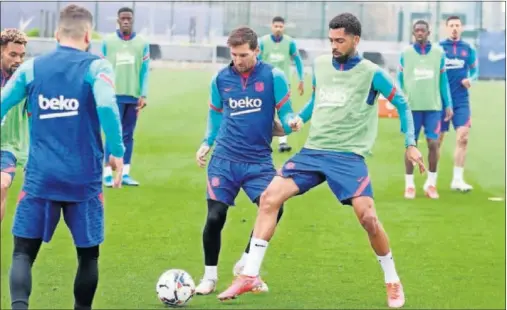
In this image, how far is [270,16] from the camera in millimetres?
46094

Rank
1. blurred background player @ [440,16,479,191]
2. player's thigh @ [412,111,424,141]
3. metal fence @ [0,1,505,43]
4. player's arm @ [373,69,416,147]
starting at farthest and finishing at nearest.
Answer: metal fence @ [0,1,505,43] → blurred background player @ [440,16,479,191] → player's thigh @ [412,111,424,141] → player's arm @ [373,69,416,147]

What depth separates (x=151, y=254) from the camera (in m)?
9.97

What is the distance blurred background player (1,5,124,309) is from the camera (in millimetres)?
6809

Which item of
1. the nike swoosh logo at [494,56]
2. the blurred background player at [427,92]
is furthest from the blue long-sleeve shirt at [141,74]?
the nike swoosh logo at [494,56]

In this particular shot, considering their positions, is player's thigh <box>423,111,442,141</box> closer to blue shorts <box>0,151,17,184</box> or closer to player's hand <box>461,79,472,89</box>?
player's hand <box>461,79,472,89</box>

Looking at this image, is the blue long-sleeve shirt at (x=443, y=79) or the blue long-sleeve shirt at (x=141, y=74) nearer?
the blue long-sleeve shirt at (x=443, y=79)

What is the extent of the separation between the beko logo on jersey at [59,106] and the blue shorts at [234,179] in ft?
6.68

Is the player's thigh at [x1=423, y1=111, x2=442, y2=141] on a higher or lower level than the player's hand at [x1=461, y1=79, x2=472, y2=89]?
lower

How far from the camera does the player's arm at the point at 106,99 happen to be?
6730 millimetres

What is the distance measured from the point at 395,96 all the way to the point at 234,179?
139 centimetres

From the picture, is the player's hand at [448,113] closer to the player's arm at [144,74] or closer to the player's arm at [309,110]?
the player's arm at [144,74]

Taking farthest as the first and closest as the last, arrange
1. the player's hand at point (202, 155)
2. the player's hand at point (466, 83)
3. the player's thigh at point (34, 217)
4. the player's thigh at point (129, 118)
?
the player's hand at point (466, 83) < the player's thigh at point (129, 118) < the player's hand at point (202, 155) < the player's thigh at point (34, 217)

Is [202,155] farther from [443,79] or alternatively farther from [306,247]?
[443,79]

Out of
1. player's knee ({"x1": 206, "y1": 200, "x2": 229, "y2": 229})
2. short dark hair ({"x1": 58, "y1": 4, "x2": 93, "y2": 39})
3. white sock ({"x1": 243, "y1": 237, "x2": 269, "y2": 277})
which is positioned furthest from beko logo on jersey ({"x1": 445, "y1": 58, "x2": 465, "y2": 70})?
short dark hair ({"x1": 58, "y1": 4, "x2": 93, "y2": 39})
